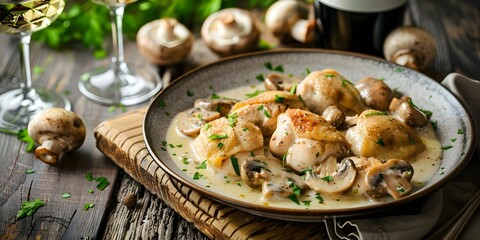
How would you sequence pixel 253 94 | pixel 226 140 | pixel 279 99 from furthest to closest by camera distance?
pixel 253 94, pixel 279 99, pixel 226 140

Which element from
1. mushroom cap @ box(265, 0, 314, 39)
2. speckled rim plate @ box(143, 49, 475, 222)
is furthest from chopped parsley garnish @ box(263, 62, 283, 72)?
mushroom cap @ box(265, 0, 314, 39)

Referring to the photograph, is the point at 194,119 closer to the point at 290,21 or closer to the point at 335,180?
the point at 335,180

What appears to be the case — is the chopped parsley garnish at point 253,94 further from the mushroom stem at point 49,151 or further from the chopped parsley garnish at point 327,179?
the mushroom stem at point 49,151

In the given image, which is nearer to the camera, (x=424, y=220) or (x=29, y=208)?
(x=424, y=220)

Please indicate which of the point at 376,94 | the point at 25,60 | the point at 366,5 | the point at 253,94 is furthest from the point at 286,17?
the point at 25,60

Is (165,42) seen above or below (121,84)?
above

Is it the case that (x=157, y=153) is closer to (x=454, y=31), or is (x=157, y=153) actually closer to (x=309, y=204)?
(x=309, y=204)

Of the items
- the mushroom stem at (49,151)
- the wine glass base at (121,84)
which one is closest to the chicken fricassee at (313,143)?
the mushroom stem at (49,151)
